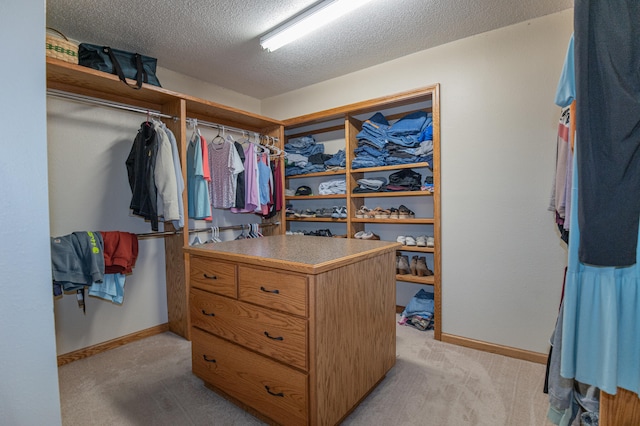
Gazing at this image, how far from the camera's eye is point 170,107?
2779 mm

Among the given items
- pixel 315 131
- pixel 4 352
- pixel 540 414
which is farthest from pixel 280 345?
pixel 315 131

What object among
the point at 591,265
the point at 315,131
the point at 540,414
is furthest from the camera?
the point at 315,131

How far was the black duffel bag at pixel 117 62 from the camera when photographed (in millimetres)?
2271

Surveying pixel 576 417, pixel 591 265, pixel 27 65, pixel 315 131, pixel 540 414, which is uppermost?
pixel 315 131

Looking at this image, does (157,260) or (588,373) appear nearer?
(588,373)

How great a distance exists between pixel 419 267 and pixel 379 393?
1.31m

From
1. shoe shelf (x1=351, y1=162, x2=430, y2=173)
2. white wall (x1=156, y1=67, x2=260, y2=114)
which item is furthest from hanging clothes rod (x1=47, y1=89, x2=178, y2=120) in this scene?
shoe shelf (x1=351, y1=162, x2=430, y2=173)

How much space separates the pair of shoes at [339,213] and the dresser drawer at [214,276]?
70.4 inches

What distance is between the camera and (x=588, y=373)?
0.89 meters

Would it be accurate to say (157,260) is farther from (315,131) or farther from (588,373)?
(588,373)

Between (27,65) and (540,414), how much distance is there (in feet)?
8.65

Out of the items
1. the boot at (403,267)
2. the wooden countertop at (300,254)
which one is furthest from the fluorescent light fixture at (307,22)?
the boot at (403,267)

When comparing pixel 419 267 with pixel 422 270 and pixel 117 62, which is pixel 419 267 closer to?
pixel 422 270

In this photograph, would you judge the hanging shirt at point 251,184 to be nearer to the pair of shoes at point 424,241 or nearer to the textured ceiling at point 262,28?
the textured ceiling at point 262,28
